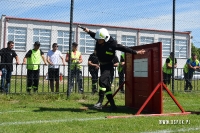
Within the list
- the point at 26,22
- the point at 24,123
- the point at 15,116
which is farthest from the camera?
the point at 26,22

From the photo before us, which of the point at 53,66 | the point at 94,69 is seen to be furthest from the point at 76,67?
the point at 94,69

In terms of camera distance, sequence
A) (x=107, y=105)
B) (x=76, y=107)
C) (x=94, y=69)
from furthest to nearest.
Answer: (x=94, y=69) < (x=107, y=105) < (x=76, y=107)

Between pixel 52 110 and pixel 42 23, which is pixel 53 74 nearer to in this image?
pixel 52 110

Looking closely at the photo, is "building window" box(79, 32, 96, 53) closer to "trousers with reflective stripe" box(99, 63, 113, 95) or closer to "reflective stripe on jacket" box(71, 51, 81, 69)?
"reflective stripe on jacket" box(71, 51, 81, 69)

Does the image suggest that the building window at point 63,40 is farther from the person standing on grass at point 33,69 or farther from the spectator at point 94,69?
the person standing on grass at point 33,69

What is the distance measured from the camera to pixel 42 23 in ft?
98.5

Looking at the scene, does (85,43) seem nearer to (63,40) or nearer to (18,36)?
(63,40)

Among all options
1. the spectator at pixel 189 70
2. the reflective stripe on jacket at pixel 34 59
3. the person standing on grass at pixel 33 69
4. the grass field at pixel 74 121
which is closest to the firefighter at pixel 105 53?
the grass field at pixel 74 121

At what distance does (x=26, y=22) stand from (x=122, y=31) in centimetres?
1286

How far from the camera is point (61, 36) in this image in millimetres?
31891

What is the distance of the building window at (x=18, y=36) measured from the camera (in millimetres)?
24878

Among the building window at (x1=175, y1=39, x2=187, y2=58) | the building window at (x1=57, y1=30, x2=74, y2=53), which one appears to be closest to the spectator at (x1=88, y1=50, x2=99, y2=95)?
the building window at (x1=57, y1=30, x2=74, y2=53)

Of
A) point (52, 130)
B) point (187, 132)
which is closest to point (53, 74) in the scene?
point (52, 130)

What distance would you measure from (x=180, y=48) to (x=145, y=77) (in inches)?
1191
